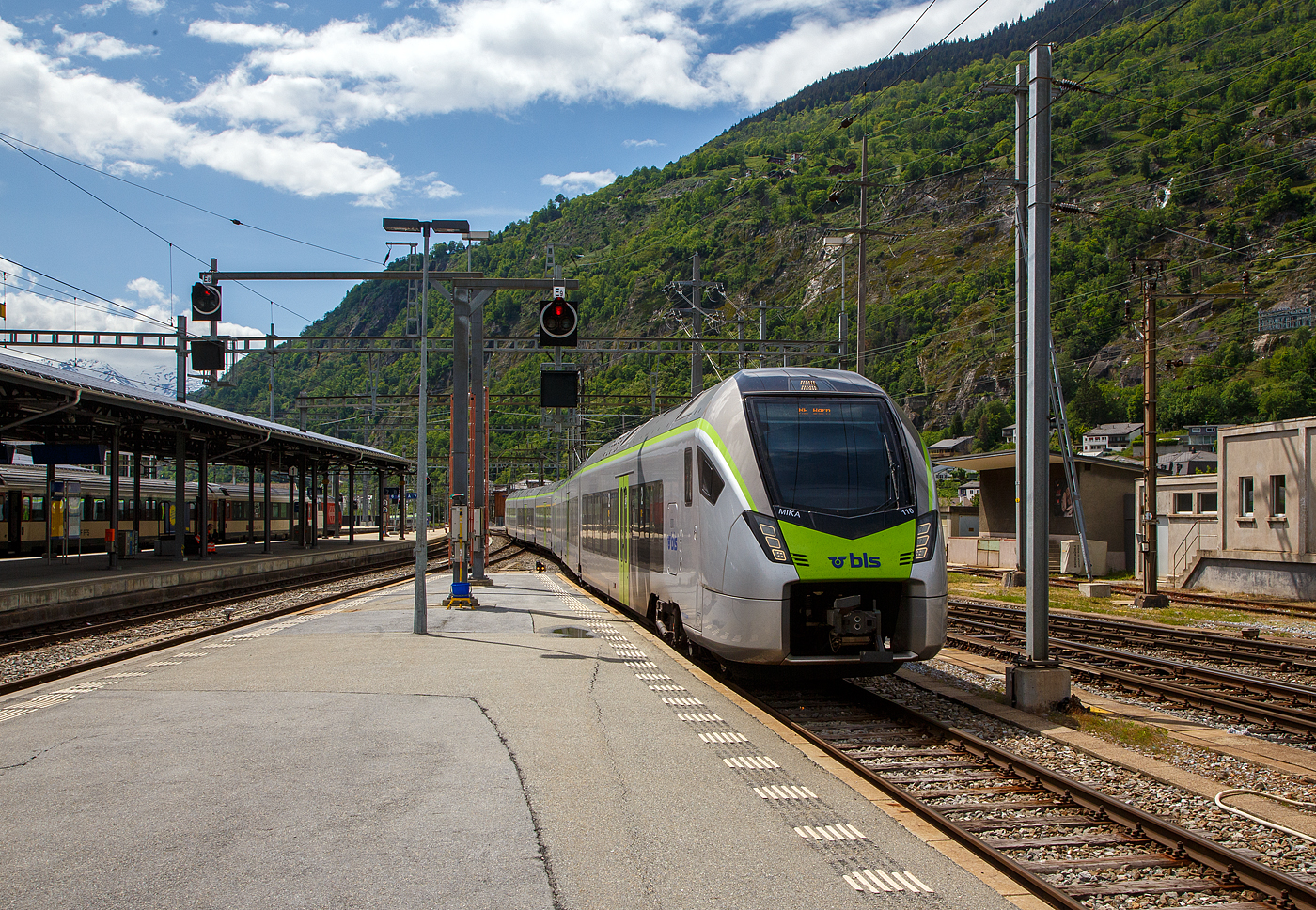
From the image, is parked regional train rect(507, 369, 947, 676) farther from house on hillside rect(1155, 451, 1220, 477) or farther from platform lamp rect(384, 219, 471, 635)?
house on hillside rect(1155, 451, 1220, 477)

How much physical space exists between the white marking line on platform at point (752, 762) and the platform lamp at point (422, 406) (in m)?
7.16

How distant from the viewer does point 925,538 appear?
9320 mm

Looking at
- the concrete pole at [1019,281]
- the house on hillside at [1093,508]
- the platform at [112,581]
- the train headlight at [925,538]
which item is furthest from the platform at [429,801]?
the house on hillside at [1093,508]

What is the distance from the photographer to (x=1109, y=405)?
312ft

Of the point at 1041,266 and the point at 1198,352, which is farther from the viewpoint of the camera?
the point at 1198,352

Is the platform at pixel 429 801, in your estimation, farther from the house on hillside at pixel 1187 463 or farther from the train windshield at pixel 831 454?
the house on hillside at pixel 1187 463

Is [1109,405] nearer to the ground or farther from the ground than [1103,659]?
farther from the ground

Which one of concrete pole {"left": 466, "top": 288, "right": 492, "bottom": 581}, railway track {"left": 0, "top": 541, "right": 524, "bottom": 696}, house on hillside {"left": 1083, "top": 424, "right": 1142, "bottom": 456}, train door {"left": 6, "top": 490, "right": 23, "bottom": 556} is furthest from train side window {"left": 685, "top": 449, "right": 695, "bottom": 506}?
house on hillside {"left": 1083, "top": 424, "right": 1142, "bottom": 456}

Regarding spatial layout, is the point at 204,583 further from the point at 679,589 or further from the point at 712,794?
the point at 712,794

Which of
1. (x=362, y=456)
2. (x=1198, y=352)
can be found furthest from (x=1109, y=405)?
(x=362, y=456)

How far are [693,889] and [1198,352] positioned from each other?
107 metres

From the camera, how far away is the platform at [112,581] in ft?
61.9

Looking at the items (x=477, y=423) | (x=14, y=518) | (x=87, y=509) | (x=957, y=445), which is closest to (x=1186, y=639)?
(x=477, y=423)

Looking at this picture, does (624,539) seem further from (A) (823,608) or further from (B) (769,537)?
(B) (769,537)
